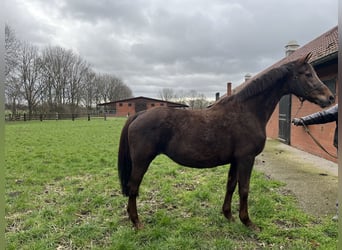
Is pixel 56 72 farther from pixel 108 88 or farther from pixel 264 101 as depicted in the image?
pixel 264 101

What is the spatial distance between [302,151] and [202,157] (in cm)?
594

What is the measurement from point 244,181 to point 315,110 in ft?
16.5

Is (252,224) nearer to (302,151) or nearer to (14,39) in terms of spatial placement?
(302,151)

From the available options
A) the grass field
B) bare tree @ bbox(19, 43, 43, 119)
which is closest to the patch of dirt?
the grass field

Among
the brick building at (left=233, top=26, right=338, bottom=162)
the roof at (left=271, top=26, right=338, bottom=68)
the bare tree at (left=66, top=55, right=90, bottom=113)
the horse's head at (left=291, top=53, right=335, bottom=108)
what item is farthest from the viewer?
the bare tree at (left=66, top=55, right=90, bottom=113)

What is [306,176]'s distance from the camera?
4.53 meters

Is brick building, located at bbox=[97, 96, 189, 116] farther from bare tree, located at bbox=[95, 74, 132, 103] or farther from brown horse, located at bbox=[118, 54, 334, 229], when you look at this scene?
brown horse, located at bbox=[118, 54, 334, 229]

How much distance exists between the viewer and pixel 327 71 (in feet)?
19.2

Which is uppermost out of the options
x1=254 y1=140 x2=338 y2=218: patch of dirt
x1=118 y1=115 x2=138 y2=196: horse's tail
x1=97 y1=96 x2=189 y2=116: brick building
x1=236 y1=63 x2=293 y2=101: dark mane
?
x1=97 y1=96 x2=189 y2=116: brick building

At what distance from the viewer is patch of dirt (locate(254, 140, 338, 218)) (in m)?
3.20

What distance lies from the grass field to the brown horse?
289 mm

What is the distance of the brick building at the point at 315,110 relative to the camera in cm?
554

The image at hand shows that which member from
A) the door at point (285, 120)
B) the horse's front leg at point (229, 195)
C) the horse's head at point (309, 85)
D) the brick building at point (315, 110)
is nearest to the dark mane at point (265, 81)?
the horse's head at point (309, 85)

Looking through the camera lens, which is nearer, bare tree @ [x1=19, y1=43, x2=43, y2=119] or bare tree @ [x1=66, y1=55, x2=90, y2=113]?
bare tree @ [x1=19, y1=43, x2=43, y2=119]
